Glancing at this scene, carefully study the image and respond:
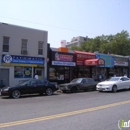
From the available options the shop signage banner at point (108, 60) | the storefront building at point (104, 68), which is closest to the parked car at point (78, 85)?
the storefront building at point (104, 68)

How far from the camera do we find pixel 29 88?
15.7m

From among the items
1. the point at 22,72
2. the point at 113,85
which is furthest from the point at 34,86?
the point at 113,85

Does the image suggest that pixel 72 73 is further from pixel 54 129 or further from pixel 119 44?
pixel 119 44

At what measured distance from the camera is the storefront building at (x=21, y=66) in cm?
2036

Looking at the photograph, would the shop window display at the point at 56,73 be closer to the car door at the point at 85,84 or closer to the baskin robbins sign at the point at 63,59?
the baskin robbins sign at the point at 63,59

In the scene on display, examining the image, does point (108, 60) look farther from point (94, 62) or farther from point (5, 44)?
point (5, 44)

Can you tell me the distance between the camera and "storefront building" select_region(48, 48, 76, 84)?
78.1 ft

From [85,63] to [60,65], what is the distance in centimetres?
397

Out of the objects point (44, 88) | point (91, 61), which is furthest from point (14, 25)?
point (91, 61)

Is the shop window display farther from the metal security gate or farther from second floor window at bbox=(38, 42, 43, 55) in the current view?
the metal security gate

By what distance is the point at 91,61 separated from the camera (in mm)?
26078

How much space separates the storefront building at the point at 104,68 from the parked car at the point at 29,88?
13284 millimetres

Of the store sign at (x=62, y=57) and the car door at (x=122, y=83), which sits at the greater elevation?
the store sign at (x=62, y=57)

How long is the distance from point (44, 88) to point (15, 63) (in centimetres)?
580
